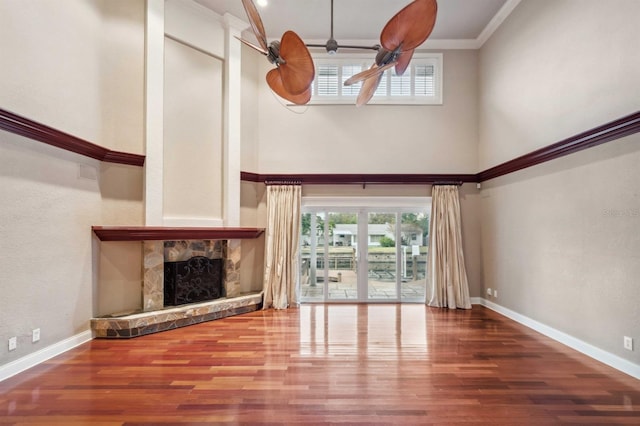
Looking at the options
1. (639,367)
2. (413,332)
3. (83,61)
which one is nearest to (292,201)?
(413,332)

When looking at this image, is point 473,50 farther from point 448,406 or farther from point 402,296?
point 448,406

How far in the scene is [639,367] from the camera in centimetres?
326

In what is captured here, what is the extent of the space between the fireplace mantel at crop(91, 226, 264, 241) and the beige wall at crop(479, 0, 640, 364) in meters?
4.68

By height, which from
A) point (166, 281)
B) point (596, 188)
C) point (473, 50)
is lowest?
point (166, 281)

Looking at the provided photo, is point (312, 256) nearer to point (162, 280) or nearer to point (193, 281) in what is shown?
point (193, 281)

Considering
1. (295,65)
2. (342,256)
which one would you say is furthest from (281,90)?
(342,256)

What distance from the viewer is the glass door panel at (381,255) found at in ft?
22.1

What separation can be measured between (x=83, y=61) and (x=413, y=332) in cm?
602

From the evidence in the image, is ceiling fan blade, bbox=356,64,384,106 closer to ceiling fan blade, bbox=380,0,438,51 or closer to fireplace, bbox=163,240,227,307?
ceiling fan blade, bbox=380,0,438,51

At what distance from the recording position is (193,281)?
5.49 meters

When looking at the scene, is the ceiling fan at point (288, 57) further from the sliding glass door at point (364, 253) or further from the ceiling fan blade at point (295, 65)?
the sliding glass door at point (364, 253)

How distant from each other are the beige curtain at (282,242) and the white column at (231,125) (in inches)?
30.0

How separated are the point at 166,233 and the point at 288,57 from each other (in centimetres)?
334

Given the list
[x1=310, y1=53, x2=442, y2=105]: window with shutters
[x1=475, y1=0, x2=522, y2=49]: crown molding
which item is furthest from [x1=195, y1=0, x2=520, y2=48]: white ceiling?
[x1=310, y1=53, x2=442, y2=105]: window with shutters
